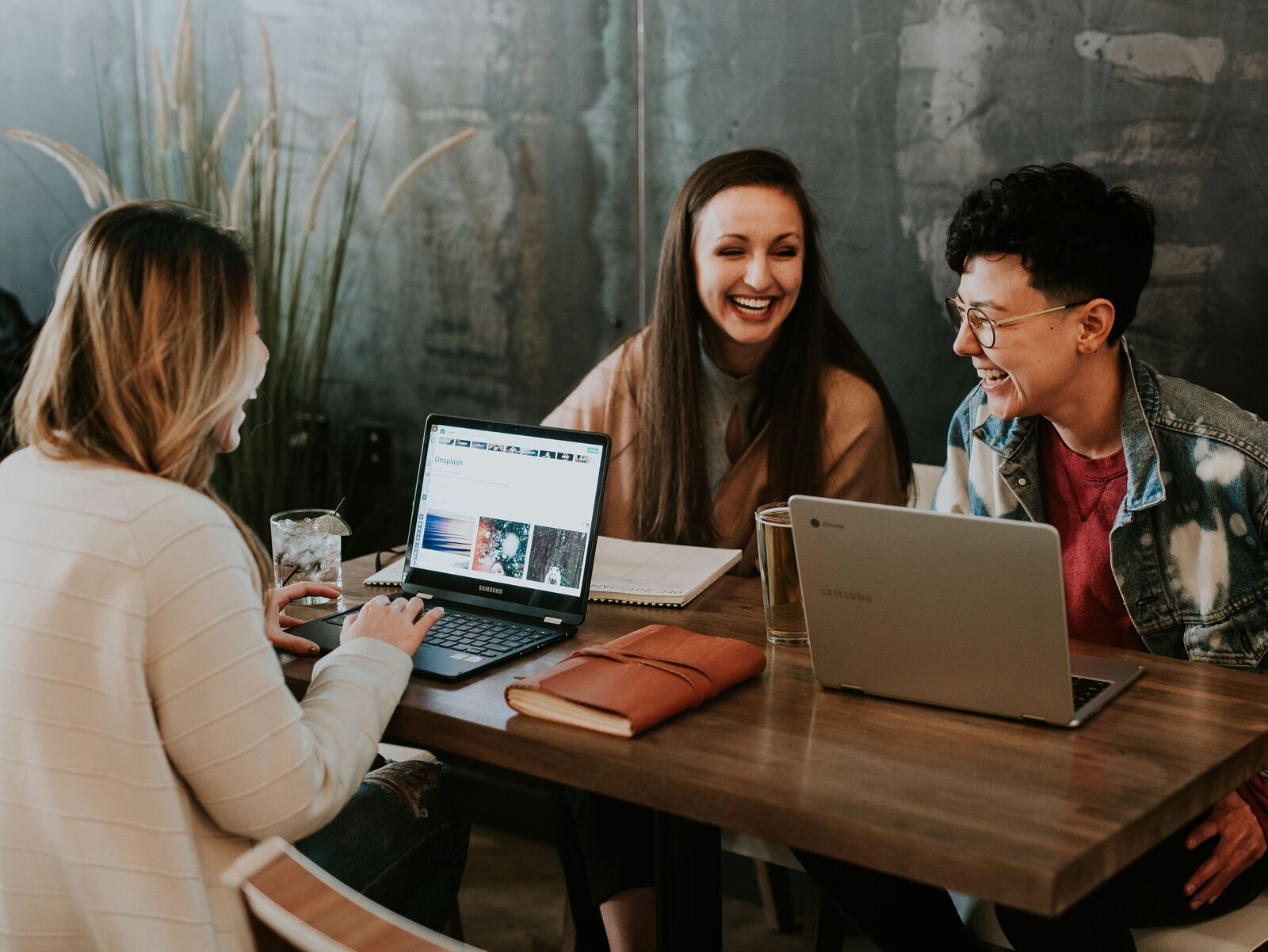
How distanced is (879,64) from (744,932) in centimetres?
167

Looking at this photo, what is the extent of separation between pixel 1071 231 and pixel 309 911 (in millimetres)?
1313

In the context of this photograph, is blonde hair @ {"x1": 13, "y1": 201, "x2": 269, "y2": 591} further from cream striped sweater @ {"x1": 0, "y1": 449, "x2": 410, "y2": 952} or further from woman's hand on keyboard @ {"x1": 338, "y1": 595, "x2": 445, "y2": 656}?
woman's hand on keyboard @ {"x1": 338, "y1": 595, "x2": 445, "y2": 656}

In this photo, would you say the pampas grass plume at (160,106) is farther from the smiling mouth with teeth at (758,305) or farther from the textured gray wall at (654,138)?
the smiling mouth with teeth at (758,305)

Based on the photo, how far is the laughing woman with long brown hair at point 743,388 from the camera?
7.42ft

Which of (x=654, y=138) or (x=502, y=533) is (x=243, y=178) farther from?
(x=502, y=533)

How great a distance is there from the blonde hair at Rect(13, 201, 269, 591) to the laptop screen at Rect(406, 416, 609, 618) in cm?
54

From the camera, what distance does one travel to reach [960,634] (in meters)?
1.34

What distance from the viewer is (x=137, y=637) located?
1.18m

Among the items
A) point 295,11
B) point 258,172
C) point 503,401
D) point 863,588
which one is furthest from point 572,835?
point 295,11

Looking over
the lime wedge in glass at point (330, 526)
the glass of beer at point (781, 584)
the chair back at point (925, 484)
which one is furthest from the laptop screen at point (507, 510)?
the chair back at point (925, 484)

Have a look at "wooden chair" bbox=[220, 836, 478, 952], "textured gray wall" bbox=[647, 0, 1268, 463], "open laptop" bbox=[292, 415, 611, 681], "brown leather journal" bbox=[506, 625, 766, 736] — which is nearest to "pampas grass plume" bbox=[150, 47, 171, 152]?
"textured gray wall" bbox=[647, 0, 1268, 463]

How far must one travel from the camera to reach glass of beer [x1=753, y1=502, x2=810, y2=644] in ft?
5.29

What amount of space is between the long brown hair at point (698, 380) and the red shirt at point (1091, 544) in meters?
0.47

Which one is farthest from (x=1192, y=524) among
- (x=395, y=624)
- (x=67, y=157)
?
(x=67, y=157)
